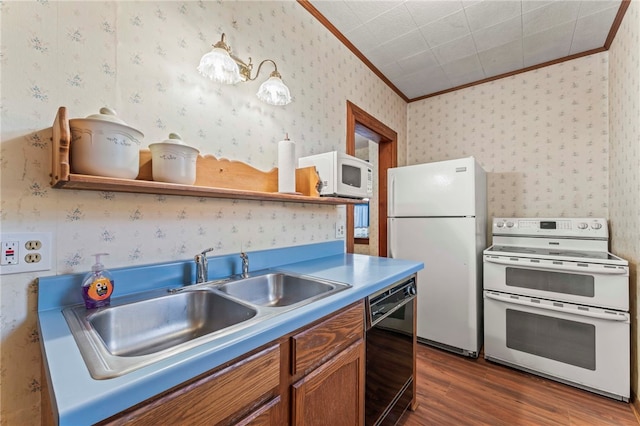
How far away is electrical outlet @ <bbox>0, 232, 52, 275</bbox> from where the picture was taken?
81 cm

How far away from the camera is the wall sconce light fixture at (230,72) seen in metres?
1.22

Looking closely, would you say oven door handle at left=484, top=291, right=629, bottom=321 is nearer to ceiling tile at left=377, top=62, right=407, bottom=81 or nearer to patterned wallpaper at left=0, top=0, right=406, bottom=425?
patterned wallpaper at left=0, top=0, right=406, bottom=425

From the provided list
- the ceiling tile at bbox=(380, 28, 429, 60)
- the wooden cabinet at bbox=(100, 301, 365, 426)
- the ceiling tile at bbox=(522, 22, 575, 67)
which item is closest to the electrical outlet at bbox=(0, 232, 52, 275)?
the wooden cabinet at bbox=(100, 301, 365, 426)

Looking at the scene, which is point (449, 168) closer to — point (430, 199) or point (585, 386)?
point (430, 199)

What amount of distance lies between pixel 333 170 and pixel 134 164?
0.97m

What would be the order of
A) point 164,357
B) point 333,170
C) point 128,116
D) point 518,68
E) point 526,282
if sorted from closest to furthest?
point 164,357 → point 128,116 → point 333,170 → point 526,282 → point 518,68

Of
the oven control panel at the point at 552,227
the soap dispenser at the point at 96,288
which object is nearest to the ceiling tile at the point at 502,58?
the oven control panel at the point at 552,227

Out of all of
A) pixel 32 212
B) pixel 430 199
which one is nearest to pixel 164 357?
pixel 32 212

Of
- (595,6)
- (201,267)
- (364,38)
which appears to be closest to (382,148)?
(364,38)

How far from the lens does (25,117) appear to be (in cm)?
87

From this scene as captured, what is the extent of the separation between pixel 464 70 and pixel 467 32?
0.61 metres

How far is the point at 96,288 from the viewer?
34.5 inches

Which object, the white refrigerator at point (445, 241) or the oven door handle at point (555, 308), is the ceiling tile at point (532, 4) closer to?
the white refrigerator at point (445, 241)

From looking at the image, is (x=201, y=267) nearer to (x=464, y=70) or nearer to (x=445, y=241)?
(x=445, y=241)
